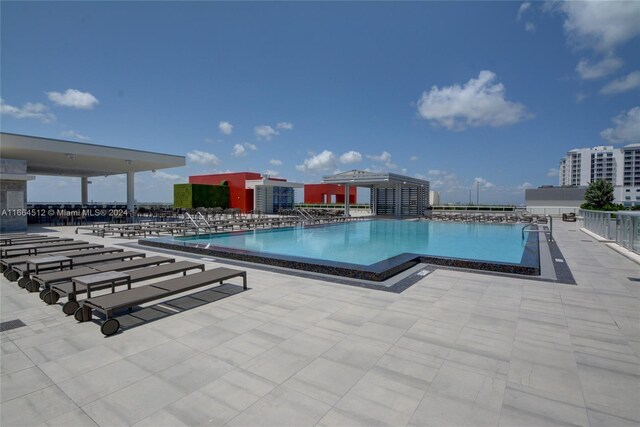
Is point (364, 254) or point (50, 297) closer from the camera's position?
point (50, 297)

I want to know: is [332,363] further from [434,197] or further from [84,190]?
[434,197]

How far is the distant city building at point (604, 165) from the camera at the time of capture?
259 feet

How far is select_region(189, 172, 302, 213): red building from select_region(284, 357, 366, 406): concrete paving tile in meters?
28.1

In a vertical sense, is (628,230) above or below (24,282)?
above

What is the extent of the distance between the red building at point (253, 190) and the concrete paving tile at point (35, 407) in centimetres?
2818

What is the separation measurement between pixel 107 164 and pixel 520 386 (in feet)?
73.7

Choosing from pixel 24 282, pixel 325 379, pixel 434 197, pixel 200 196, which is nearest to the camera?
pixel 325 379

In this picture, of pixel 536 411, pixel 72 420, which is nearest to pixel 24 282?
pixel 72 420

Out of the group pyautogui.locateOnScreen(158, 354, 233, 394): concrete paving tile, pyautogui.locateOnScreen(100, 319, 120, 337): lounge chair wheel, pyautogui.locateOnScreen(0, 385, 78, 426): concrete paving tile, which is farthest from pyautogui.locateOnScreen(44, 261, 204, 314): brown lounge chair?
pyautogui.locateOnScreen(158, 354, 233, 394): concrete paving tile

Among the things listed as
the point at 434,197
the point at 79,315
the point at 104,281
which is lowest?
the point at 79,315

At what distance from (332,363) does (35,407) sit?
2071 millimetres

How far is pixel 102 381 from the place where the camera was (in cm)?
245

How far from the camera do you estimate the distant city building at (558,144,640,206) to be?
259ft

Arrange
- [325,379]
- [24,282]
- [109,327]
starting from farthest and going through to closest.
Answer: [24,282] < [109,327] < [325,379]
